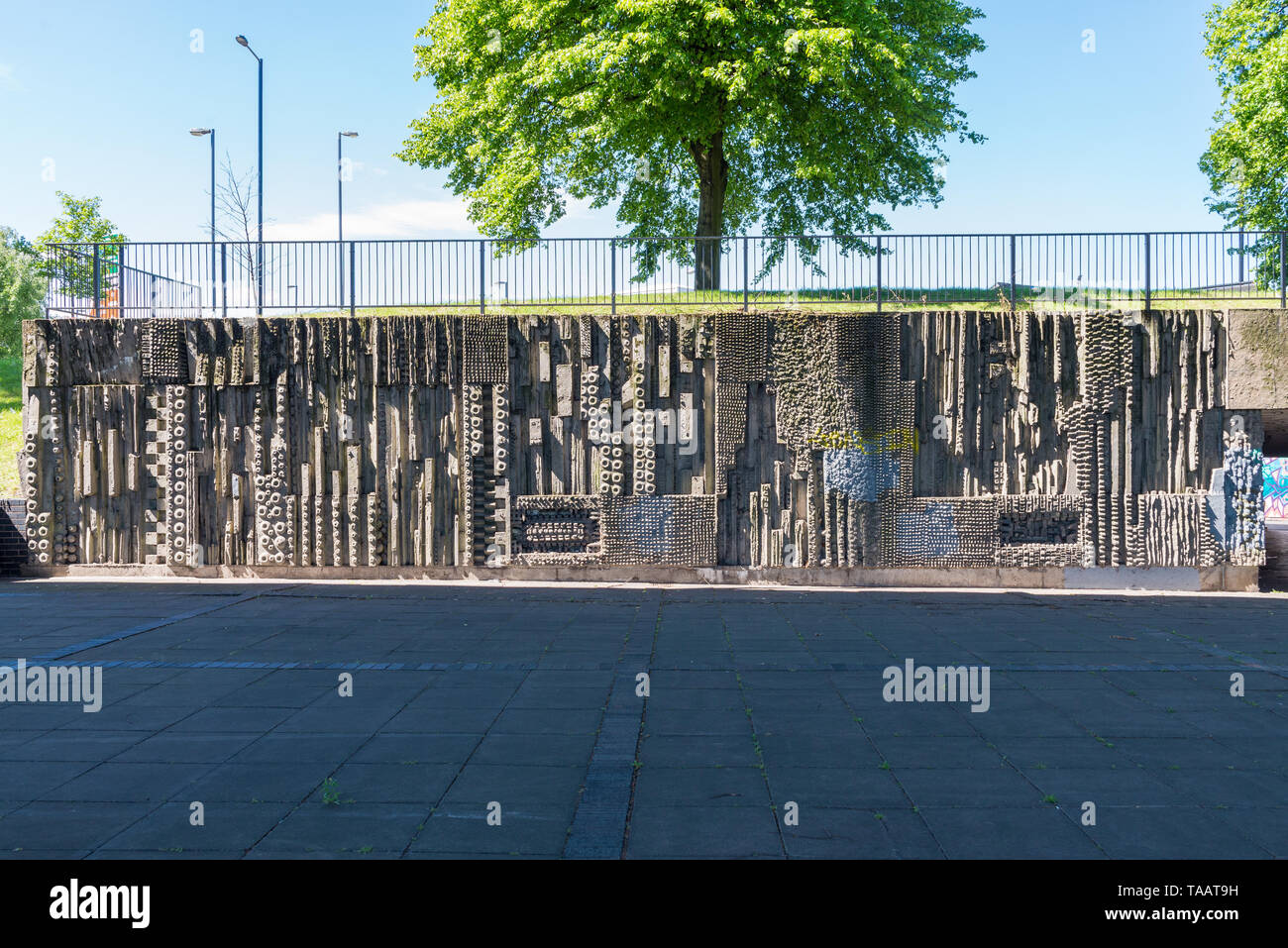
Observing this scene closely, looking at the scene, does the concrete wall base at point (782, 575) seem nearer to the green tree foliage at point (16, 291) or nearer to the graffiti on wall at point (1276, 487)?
the graffiti on wall at point (1276, 487)

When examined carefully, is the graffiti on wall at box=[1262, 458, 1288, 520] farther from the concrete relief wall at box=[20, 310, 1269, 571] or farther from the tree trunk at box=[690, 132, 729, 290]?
the tree trunk at box=[690, 132, 729, 290]

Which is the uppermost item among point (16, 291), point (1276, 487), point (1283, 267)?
point (16, 291)

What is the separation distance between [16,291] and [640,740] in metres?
48.0

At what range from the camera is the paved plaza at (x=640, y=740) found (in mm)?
4609

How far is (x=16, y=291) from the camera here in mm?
42719

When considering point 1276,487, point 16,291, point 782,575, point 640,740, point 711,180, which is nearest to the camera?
point 640,740

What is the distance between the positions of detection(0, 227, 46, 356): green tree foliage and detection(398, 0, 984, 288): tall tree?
2633 cm

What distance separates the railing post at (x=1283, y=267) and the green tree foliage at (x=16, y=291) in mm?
47105

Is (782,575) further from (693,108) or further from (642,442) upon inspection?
(693,108)

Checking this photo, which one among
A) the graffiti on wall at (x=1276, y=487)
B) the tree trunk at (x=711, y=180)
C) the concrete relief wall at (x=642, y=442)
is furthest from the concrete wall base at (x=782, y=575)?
the graffiti on wall at (x=1276, y=487)

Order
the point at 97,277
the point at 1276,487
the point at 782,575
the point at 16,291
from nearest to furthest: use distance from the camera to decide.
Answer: the point at 782,575, the point at 97,277, the point at 1276,487, the point at 16,291

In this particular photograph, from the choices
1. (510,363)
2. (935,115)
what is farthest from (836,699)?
(935,115)

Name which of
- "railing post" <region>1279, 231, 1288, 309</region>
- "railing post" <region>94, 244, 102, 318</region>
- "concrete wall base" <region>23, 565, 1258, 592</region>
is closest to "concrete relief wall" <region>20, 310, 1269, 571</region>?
"concrete wall base" <region>23, 565, 1258, 592</region>

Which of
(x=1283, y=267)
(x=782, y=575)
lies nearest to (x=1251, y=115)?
(x=1283, y=267)
